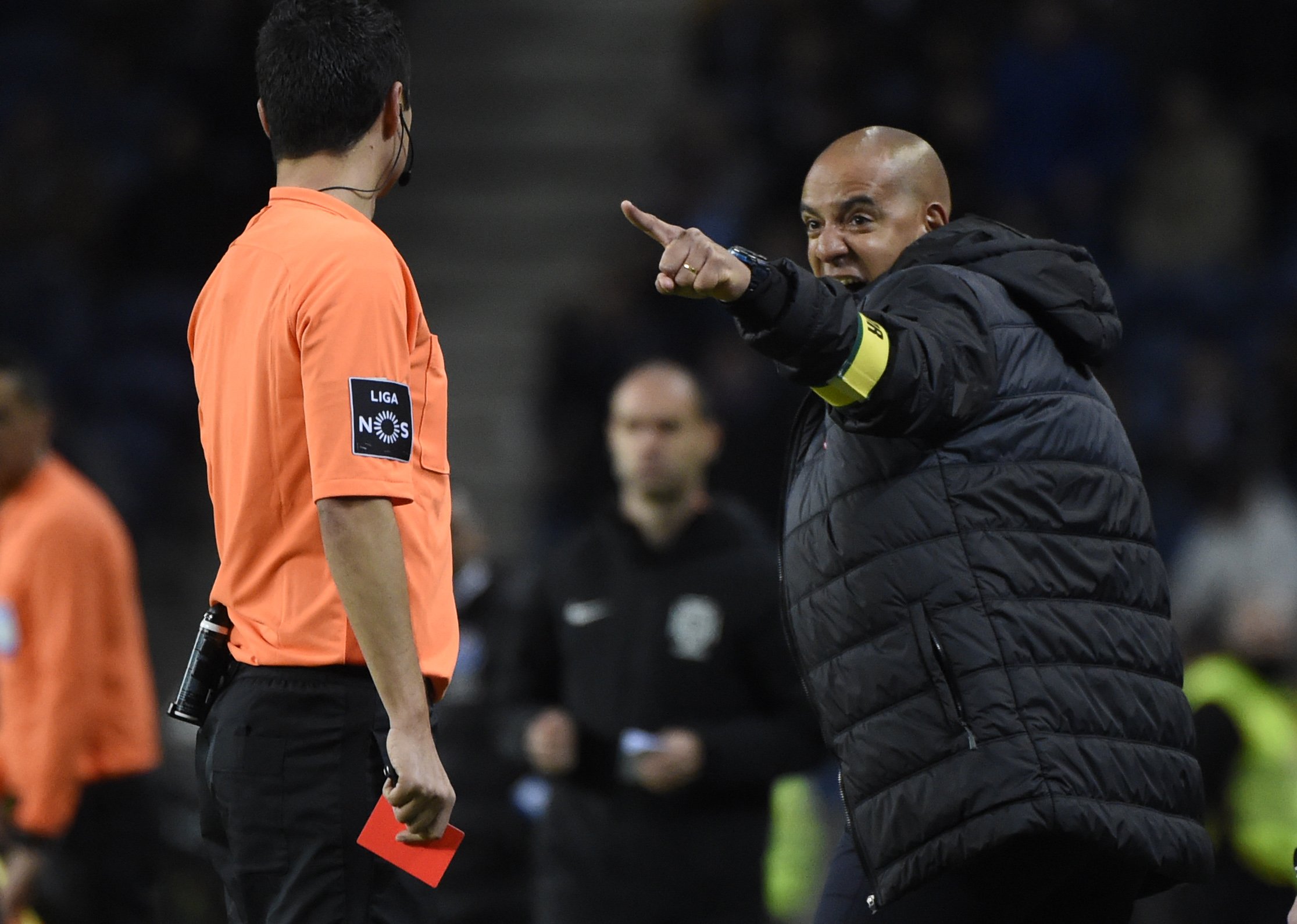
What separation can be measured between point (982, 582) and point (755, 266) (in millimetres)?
660

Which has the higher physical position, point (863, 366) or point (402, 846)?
point (863, 366)

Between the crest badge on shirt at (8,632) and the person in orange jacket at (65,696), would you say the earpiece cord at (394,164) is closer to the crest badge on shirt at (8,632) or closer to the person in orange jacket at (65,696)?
the person in orange jacket at (65,696)

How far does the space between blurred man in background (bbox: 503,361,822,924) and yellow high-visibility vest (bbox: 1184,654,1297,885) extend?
5.80 ft

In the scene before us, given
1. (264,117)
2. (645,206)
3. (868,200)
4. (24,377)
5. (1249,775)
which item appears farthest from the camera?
(645,206)

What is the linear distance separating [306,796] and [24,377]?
2983 mm

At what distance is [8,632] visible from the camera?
5.02 m

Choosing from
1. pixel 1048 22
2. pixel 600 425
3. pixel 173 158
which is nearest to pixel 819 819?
pixel 600 425

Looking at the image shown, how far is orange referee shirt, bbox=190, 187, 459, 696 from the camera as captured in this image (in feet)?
8.79

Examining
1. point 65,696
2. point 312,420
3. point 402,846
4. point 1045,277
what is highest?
point 1045,277

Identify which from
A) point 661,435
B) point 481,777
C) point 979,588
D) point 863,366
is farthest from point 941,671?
point 481,777

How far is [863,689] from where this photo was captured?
115 inches

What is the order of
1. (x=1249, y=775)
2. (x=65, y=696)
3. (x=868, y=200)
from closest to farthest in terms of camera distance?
1. (x=868, y=200)
2. (x=65, y=696)
3. (x=1249, y=775)

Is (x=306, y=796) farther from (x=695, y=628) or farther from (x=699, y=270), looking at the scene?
(x=695, y=628)

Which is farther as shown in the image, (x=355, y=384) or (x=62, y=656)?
(x=62, y=656)
